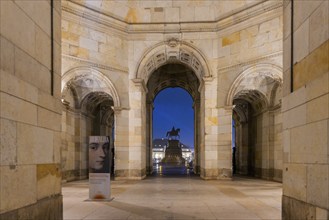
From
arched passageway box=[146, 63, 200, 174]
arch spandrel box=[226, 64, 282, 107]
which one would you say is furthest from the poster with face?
arched passageway box=[146, 63, 200, 174]

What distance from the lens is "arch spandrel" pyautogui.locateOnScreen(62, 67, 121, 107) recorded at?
576 inches

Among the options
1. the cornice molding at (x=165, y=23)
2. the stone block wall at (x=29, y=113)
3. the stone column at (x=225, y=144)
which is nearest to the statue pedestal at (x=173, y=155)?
the stone column at (x=225, y=144)

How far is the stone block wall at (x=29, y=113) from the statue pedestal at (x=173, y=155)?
3093 centimetres

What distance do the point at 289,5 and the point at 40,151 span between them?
4.94 meters

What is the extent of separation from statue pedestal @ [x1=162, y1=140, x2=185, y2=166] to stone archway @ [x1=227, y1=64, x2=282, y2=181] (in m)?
14.6

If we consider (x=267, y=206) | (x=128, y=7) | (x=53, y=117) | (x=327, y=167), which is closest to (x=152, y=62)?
(x=128, y=7)

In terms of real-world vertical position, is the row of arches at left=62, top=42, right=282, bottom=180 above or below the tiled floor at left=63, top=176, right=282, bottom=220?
above

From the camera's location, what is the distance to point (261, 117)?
19.1 metres

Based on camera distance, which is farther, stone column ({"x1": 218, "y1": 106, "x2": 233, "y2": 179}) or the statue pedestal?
the statue pedestal

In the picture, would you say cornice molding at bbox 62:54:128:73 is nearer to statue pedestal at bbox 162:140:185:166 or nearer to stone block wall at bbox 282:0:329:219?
stone block wall at bbox 282:0:329:219

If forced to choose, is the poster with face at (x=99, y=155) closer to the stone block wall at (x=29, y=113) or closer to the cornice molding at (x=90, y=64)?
the stone block wall at (x=29, y=113)

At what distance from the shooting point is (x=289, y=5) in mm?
5582

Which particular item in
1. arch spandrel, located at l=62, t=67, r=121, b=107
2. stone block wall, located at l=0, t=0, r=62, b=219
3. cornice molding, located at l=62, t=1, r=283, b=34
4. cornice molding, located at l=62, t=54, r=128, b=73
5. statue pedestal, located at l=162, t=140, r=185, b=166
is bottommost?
statue pedestal, located at l=162, t=140, r=185, b=166

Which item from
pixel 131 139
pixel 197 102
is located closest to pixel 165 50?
pixel 131 139
